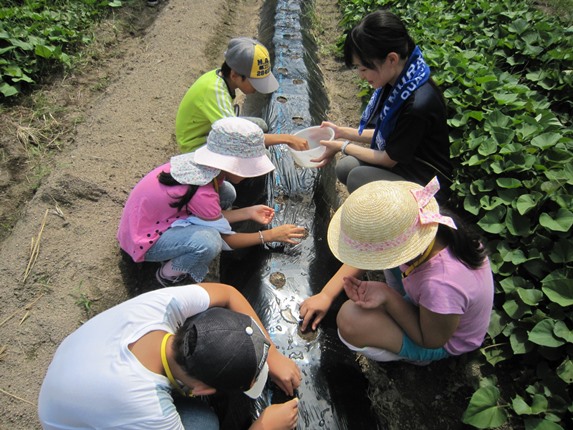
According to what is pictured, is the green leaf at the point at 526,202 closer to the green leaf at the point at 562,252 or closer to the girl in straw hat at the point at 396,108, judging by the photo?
the green leaf at the point at 562,252

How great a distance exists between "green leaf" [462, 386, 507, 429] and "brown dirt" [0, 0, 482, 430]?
244 mm

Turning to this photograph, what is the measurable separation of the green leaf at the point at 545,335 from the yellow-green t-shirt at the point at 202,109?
6.67 feet

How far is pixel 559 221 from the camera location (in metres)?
2.06

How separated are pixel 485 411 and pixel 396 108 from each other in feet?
5.01

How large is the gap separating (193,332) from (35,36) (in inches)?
166

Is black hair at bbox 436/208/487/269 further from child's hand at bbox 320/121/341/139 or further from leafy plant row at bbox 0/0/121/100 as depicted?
leafy plant row at bbox 0/0/121/100

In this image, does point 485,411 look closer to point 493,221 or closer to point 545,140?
point 493,221

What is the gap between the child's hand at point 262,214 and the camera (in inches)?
89.7

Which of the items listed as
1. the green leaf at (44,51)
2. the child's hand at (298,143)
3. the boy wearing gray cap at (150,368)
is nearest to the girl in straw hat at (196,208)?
the child's hand at (298,143)

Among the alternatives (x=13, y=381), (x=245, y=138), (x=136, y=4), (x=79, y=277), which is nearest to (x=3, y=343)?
(x=13, y=381)

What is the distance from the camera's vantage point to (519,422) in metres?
1.83

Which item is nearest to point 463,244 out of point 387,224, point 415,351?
point 387,224

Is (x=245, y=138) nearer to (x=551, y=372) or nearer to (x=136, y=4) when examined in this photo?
(x=551, y=372)

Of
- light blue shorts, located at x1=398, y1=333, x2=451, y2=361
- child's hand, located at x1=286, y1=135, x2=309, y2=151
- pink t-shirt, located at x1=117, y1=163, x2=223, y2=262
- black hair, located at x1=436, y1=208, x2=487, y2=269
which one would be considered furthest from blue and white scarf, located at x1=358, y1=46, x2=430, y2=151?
light blue shorts, located at x1=398, y1=333, x2=451, y2=361
